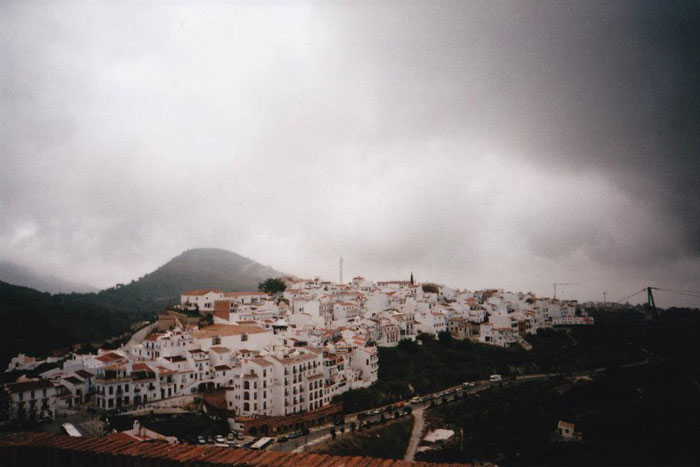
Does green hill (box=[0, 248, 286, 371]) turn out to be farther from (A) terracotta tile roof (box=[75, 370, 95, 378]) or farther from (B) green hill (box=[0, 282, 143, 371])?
(A) terracotta tile roof (box=[75, 370, 95, 378])

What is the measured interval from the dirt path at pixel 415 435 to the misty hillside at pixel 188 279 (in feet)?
158

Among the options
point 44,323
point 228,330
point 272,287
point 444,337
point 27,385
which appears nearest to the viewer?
point 27,385

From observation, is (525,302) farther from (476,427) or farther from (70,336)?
(70,336)

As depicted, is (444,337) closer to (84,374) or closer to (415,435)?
(415,435)

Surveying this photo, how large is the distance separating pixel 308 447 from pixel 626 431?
16.6m

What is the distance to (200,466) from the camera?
3.21 m

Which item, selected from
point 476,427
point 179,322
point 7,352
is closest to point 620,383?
point 476,427

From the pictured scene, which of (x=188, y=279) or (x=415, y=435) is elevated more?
(x=188, y=279)

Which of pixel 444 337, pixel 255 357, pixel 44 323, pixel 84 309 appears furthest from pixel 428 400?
pixel 84 309

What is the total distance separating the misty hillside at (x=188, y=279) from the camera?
2697 inches

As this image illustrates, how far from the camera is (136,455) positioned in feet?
10.8

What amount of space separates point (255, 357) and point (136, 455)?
1698 cm

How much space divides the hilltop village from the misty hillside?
115 feet

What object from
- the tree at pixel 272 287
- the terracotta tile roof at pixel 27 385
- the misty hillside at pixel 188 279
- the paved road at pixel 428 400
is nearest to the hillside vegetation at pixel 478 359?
the paved road at pixel 428 400
